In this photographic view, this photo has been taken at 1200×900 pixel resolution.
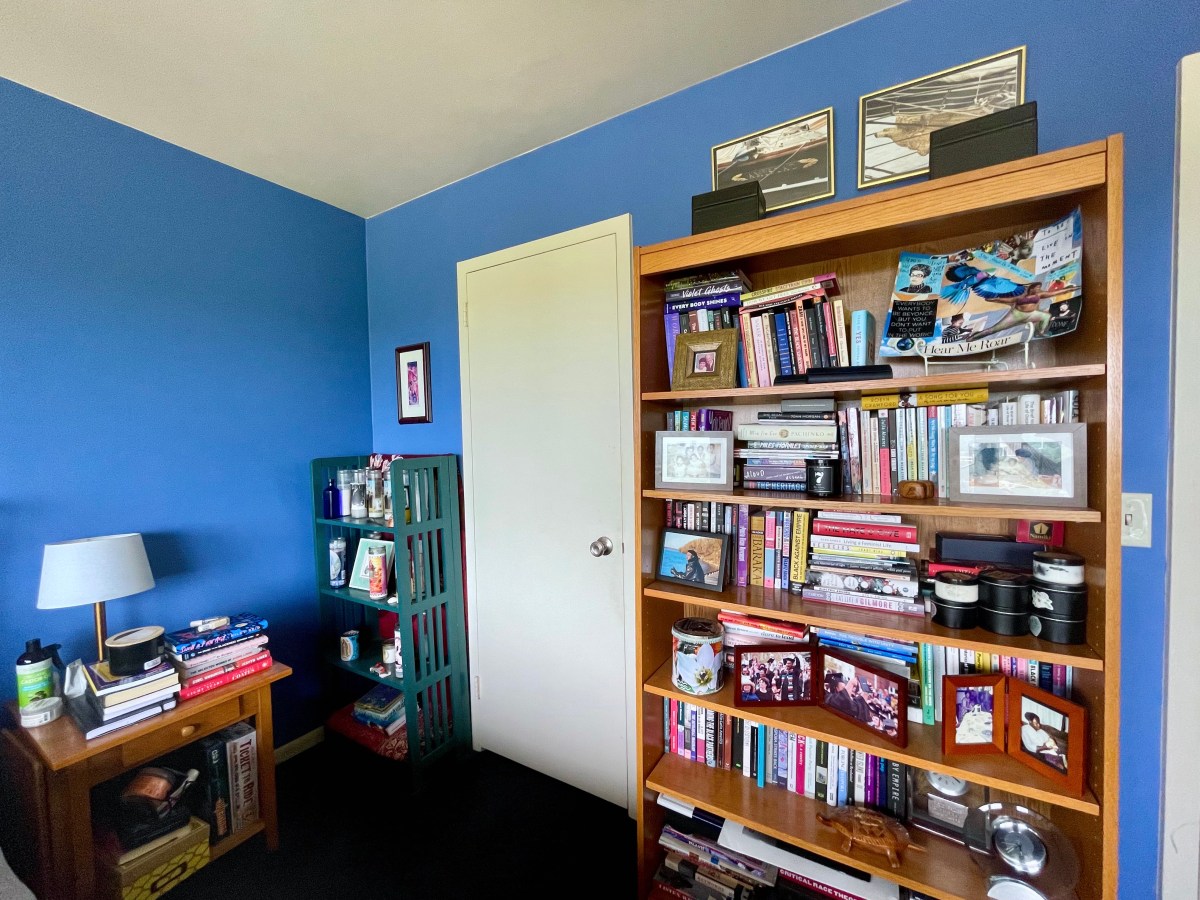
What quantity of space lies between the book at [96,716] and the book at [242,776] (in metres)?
0.29

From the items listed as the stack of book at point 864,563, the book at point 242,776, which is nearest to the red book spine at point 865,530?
the stack of book at point 864,563

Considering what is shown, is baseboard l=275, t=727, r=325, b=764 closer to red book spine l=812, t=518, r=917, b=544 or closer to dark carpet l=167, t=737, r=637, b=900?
dark carpet l=167, t=737, r=637, b=900

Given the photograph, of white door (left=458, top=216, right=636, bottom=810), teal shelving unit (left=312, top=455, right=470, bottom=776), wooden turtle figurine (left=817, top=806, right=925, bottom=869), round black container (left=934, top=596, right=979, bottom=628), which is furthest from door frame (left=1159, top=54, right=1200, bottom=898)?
teal shelving unit (left=312, top=455, right=470, bottom=776)

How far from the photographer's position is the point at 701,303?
4.32 ft

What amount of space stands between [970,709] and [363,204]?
9.47 feet

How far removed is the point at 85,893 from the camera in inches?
48.1

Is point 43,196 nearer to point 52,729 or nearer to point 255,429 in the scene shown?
point 255,429

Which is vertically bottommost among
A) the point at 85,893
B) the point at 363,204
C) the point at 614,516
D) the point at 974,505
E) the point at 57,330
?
the point at 85,893

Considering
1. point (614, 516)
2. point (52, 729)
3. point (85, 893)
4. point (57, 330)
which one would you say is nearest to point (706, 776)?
point (614, 516)

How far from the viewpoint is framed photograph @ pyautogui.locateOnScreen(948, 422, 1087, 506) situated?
90cm

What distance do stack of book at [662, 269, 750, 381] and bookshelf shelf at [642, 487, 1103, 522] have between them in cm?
39

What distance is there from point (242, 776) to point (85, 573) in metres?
0.84

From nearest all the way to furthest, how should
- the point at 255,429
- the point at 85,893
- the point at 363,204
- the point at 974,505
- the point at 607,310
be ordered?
1. the point at 974,505
2. the point at 85,893
3. the point at 607,310
4. the point at 255,429
5. the point at 363,204

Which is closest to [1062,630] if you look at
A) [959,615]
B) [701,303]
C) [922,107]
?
[959,615]
